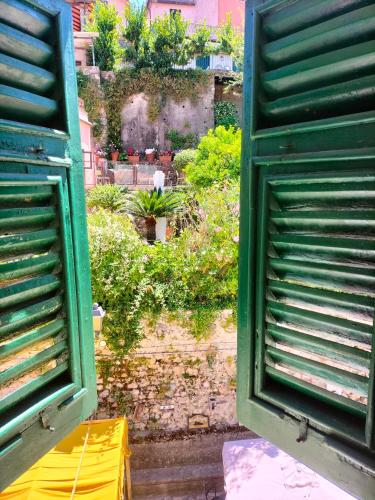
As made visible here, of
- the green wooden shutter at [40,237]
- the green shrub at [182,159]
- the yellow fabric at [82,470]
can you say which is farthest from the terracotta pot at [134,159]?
the green wooden shutter at [40,237]

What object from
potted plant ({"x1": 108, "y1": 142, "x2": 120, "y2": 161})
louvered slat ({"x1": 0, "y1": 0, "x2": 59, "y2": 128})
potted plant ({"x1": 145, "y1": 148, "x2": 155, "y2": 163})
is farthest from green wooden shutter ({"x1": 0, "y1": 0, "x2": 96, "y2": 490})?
potted plant ({"x1": 108, "y1": 142, "x2": 120, "y2": 161})

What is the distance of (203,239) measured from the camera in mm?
8180

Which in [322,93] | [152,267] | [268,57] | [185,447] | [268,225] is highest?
[268,57]

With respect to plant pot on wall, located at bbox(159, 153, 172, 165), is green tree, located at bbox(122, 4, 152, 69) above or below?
above

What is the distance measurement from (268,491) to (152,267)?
166 inches

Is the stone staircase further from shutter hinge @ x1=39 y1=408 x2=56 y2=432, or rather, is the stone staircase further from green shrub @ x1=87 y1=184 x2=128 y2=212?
shutter hinge @ x1=39 y1=408 x2=56 y2=432

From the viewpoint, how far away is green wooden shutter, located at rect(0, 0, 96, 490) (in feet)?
4.43

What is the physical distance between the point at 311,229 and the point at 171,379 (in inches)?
293

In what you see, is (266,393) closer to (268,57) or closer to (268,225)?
(268,225)

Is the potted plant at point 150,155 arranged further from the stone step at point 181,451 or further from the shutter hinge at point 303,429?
the shutter hinge at point 303,429

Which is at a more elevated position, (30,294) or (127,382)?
(30,294)

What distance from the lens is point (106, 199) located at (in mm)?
11797

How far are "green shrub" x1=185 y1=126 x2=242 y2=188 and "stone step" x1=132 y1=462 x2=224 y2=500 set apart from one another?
7.37m

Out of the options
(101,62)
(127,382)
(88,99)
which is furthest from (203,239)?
(101,62)
